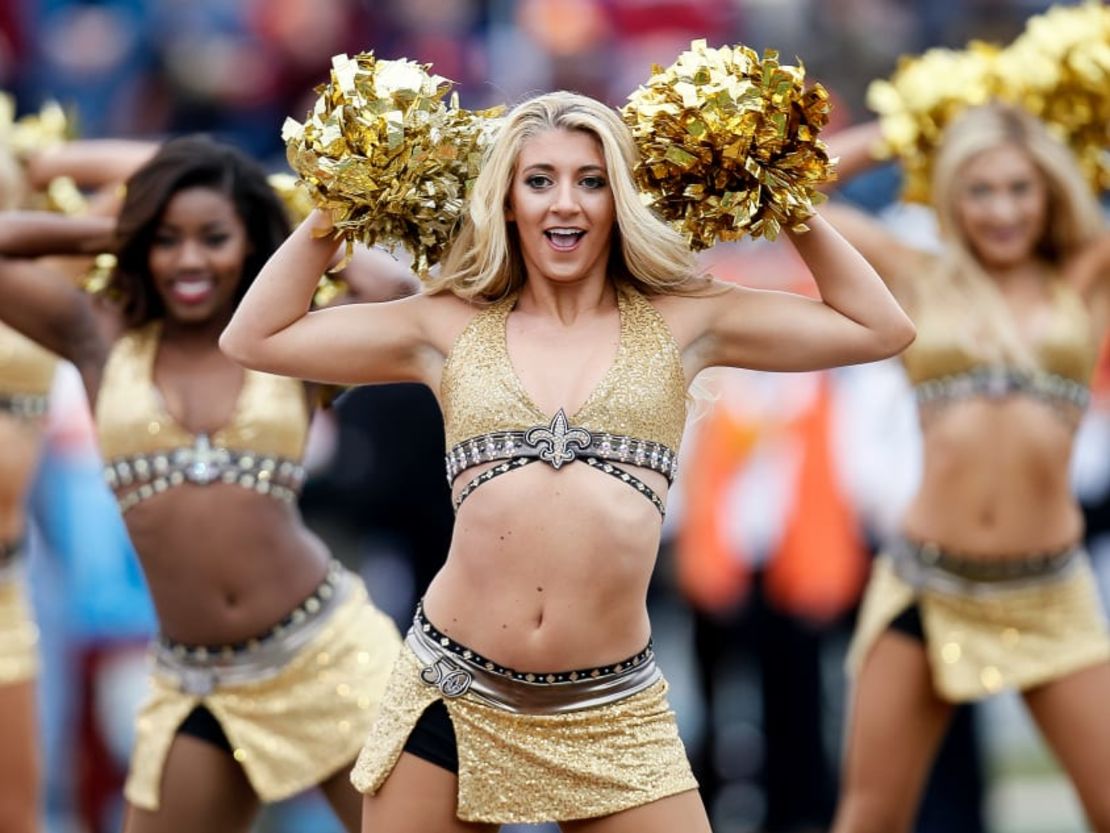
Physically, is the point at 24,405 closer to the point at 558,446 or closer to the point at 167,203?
the point at 167,203

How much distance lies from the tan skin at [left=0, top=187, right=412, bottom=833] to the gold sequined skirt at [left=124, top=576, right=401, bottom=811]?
62 mm

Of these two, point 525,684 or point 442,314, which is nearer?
point 525,684

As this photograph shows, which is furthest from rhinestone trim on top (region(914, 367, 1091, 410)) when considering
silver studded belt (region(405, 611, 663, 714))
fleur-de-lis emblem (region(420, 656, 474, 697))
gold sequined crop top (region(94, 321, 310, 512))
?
fleur-de-lis emblem (region(420, 656, 474, 697))

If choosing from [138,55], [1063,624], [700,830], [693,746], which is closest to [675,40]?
[138,55]

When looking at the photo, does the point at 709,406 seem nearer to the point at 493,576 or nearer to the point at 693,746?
the point at 493,576

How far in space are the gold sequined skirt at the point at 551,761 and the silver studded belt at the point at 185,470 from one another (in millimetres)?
1179

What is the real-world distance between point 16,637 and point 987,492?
2.73 metres

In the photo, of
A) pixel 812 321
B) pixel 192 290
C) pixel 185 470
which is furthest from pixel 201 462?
pixel 812 321

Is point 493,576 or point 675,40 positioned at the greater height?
point 675,40

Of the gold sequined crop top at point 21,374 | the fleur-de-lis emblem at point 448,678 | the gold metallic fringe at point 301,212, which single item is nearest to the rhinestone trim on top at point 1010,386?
the gold metallic fringe at point 301,212

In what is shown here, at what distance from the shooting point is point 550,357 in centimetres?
455

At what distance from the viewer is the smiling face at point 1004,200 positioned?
6.54m

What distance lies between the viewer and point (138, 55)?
10.7 meters

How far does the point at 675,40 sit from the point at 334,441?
103 inches
